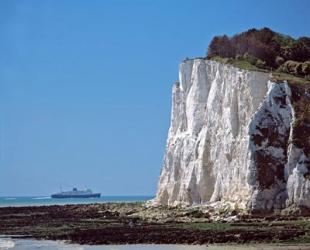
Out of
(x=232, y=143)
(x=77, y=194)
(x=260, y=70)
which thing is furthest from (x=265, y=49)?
(x=77, y=194)

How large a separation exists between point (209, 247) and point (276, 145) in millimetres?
16126

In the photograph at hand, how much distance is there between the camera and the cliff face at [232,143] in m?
43.2

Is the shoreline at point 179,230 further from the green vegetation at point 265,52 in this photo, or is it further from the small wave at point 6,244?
the green vegetation at point 265,52

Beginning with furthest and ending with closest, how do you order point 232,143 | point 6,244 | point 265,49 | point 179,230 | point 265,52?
1. point 265,49
2. point 265,52
3. point 232,143
4. point 179,230
5. point 6,244

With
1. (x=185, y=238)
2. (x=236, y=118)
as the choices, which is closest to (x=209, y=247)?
(x=185, y=238)

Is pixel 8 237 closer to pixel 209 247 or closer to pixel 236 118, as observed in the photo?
pixel 209 247

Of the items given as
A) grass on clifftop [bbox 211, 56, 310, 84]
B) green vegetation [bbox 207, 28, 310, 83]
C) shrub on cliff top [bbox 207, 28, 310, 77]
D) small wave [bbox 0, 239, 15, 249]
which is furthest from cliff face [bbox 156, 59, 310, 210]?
small wave [bbox 0, 239, 15, 249]

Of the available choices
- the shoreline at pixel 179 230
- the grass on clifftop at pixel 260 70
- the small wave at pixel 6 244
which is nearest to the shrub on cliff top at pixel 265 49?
the grass on clifftop at pixel 260 70

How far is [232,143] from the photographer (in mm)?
Result: 50531

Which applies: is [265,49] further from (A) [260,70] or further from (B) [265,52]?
(A) [260,70]

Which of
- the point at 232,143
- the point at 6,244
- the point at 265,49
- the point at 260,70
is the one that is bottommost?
the point at 6,244

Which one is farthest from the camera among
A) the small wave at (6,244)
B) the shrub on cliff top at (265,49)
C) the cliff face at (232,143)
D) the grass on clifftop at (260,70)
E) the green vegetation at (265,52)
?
the shrub on cliff top at (265,49)

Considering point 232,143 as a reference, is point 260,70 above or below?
above

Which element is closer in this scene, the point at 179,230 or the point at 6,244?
the point at 6,244
